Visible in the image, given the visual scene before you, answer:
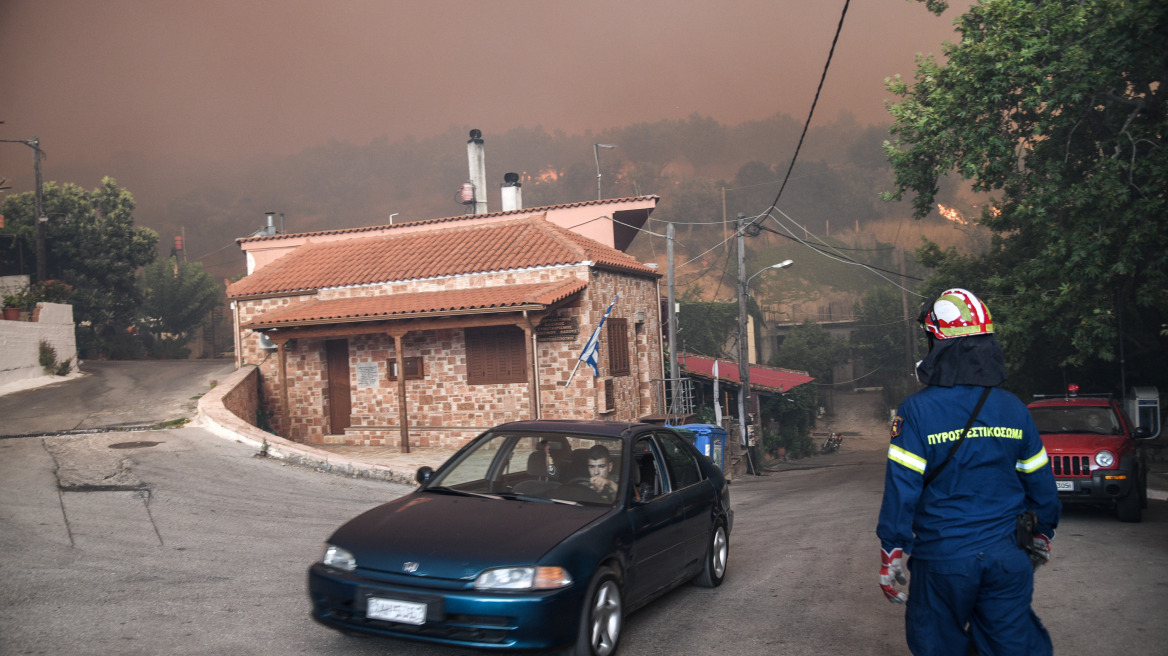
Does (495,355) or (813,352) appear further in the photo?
(813,352)

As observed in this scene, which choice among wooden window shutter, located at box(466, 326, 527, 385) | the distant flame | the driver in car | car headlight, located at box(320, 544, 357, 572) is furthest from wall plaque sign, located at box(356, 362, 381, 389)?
the distant flame

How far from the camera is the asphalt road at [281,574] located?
16.3 ft

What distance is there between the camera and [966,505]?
3211 mm

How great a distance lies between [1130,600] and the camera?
590 cm

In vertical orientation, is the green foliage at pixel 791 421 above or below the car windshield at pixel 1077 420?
below

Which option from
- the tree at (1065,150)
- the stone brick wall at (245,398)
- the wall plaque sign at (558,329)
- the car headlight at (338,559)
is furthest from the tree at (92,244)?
the car headlight at (338,559)

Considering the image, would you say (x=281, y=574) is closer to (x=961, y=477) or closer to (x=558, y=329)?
(x=961, y=477)

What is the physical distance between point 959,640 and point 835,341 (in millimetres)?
47015

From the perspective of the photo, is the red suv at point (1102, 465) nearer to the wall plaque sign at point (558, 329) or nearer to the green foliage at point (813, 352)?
the wall plaque sign at point (558, 329)

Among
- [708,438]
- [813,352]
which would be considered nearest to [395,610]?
[708,438]

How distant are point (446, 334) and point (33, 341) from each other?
1014 centimetres

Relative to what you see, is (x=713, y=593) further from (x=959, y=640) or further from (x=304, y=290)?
(x=304, y=290)

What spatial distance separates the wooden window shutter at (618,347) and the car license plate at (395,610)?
1406 centimetres

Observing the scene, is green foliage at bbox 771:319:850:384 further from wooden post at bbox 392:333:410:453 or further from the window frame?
wooden post at bbox 392:333:410:453
